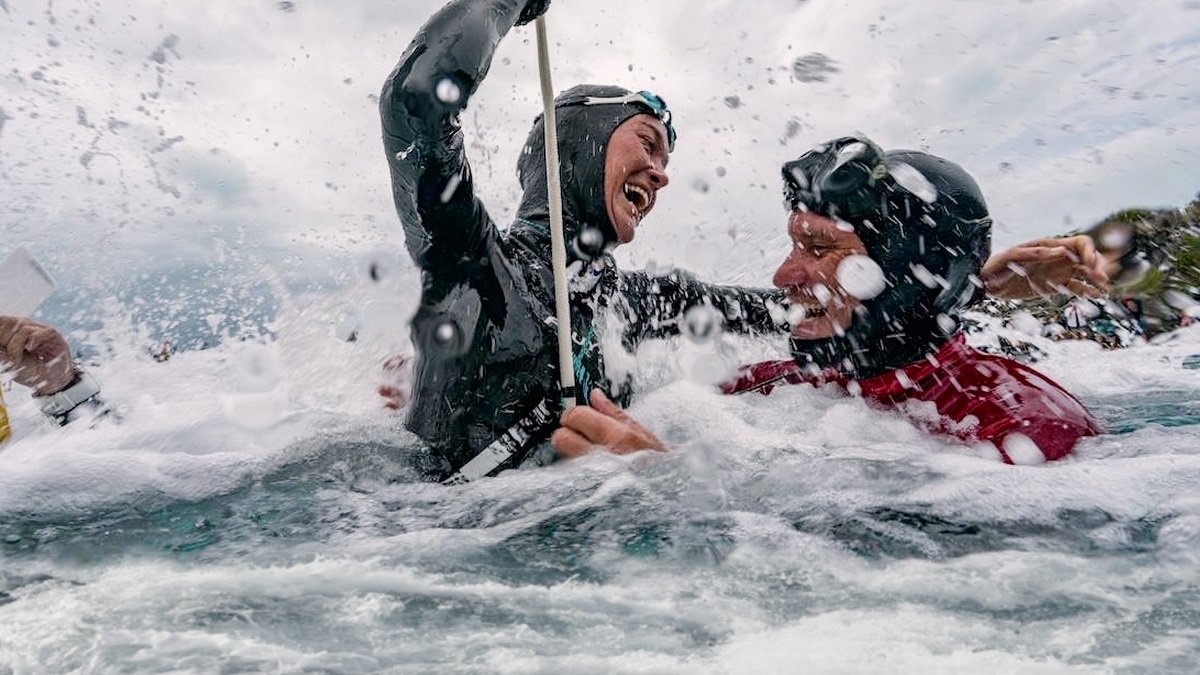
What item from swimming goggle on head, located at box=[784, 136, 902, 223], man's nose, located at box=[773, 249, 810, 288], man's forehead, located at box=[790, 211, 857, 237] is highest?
swimming goggle on head, located at box=[784, 136, 902, 223]

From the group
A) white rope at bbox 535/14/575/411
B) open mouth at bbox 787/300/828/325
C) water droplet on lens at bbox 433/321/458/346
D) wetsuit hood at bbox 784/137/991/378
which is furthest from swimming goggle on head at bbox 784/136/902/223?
water droplet on lens at bbox 433/321/458/346

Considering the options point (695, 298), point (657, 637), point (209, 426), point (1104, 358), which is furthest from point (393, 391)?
point (1104, 358)

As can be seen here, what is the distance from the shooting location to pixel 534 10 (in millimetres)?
3584

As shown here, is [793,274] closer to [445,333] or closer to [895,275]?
[895,275]

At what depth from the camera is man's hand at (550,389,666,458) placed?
11.5 ft

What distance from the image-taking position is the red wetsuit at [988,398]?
345cm

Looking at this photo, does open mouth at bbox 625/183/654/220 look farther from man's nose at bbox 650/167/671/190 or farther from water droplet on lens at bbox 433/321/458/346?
water droplet on lens at bbox 433/321/458/346

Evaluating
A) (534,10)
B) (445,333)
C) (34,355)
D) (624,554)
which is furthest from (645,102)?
(34,355)

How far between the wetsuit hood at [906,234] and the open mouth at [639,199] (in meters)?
0.84

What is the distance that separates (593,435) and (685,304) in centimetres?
196

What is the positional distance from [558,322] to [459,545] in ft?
3.85

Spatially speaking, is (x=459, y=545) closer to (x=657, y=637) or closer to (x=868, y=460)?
(x=657, y=637)

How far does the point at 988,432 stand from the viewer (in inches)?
140

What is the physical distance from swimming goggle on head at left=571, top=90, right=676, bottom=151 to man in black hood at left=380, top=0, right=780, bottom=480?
0.01m
